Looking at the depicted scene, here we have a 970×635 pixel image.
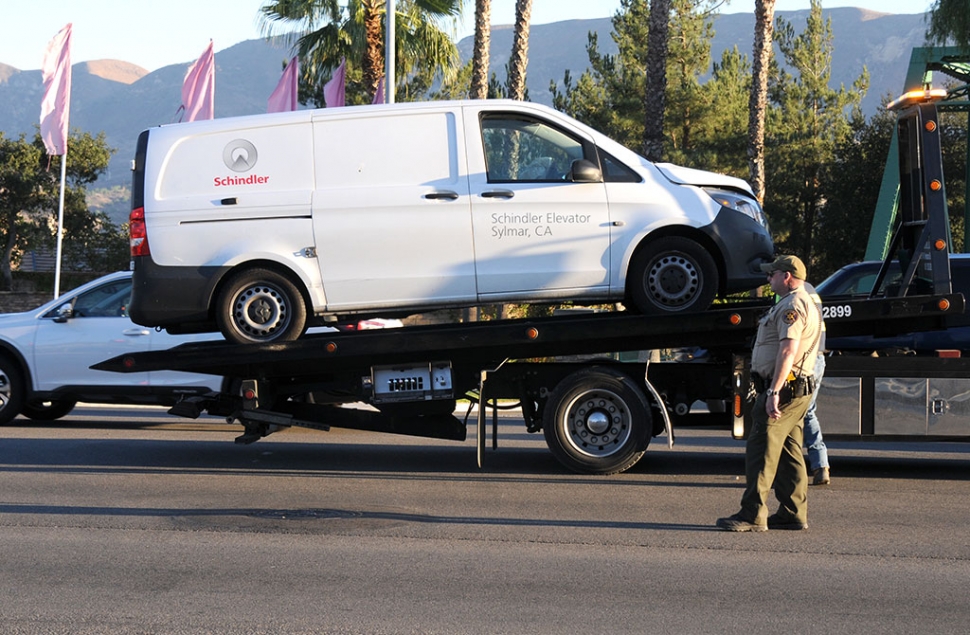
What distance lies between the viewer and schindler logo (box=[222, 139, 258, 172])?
9.08 metres

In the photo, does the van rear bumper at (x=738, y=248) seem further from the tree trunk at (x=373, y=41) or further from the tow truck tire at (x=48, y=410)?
the tree trunk at (x=373, y=41)

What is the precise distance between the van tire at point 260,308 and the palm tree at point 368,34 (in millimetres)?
17781

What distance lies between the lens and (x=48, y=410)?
45.1 ft

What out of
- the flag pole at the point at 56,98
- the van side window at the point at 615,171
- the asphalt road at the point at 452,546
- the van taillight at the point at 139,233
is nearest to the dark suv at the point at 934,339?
the asphalt road at the point at 452,546

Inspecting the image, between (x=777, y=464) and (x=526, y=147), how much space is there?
133 inches

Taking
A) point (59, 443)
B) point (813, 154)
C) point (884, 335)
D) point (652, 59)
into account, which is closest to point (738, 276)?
point (884, 335)

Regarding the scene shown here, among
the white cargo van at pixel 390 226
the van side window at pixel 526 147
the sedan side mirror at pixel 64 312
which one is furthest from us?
the sedan side mirror at pixel 64 312

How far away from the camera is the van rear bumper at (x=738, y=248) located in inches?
359

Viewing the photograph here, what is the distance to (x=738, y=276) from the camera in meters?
9.17

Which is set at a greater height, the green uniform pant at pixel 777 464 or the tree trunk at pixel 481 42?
the tree trunk at pixel 481 42

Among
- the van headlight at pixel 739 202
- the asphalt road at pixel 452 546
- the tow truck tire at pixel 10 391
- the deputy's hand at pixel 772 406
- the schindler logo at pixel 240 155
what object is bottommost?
the asphalt road at pixel 452 546

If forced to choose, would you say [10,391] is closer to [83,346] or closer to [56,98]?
[83,346]

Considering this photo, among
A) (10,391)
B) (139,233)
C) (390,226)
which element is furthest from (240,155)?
(10,391)

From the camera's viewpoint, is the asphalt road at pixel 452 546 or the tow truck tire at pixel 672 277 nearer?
the asphalt road at pixel 452 546
